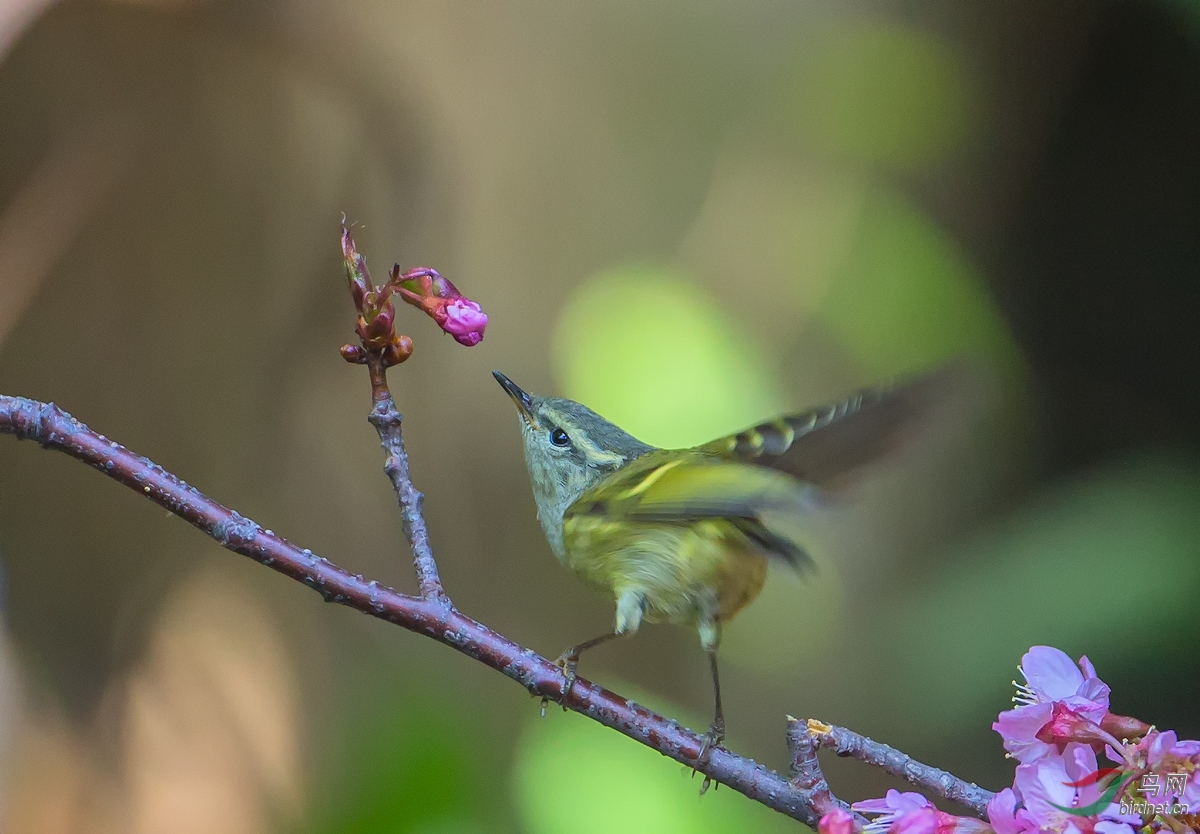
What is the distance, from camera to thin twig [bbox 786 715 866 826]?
57cm

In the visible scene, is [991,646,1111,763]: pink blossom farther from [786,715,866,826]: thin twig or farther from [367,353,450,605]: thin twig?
[367,353,450,605]: thin twig

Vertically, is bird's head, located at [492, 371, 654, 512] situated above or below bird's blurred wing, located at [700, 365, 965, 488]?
below

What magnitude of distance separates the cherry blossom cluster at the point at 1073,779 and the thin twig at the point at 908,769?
0.05 m

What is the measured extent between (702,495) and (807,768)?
22 cm

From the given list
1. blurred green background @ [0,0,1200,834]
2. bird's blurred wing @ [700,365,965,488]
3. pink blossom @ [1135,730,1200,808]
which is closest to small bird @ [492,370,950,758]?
bird's blurred wing @ [700,365,965,488]

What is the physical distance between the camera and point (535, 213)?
74.6 inches

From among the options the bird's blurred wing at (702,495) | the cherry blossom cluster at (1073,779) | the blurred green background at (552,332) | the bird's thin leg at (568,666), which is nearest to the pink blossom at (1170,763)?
the cherry blossom cluster at (1073,779)

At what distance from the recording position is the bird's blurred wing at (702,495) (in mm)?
646

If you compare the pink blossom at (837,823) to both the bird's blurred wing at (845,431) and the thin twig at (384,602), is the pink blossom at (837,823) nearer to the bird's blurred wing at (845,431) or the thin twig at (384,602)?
the thin twig at (384,602)

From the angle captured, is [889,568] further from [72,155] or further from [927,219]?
[72,155]

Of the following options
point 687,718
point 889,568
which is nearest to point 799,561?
point 687,718

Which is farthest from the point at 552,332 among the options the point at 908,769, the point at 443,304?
the point at 908,769

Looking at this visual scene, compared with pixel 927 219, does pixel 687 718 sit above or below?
below

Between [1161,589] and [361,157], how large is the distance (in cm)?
154
